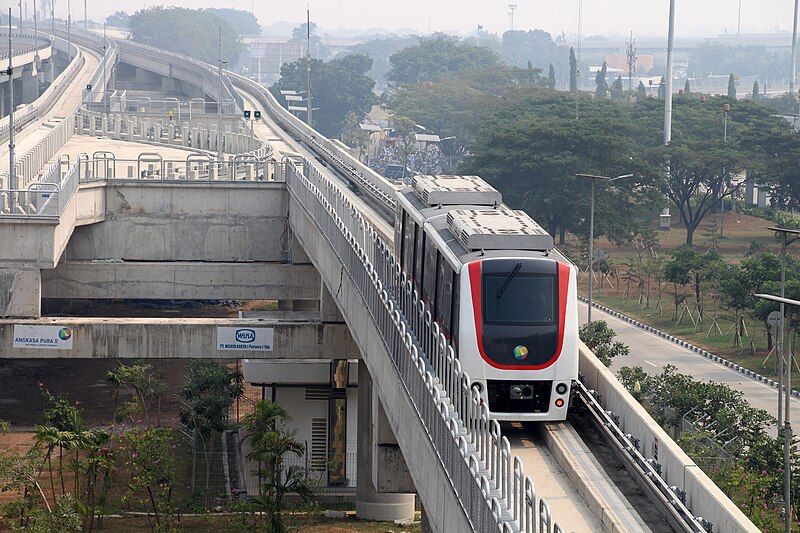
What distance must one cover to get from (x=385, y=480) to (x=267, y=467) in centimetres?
535

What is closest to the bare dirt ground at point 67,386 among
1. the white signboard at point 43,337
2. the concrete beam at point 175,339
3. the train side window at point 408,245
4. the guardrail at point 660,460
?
the concrete beam at point 175,339

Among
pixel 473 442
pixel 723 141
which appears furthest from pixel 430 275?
pixel 723 141

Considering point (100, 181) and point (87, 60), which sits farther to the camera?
point (87, 60)

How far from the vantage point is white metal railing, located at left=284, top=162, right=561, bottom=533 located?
603 inches

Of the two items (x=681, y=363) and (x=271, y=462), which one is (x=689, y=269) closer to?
(x=681, y=363)

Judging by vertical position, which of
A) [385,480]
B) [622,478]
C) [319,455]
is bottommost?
[319,455]

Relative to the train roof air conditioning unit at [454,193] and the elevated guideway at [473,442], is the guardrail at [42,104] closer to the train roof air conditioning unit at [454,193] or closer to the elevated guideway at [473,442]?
the train roof air conditioning unit at [454,193]

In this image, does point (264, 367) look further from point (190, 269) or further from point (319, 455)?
point (190, 269)

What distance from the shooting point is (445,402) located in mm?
18547

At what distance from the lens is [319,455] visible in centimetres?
4219

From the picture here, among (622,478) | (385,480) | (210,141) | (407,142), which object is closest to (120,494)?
(385,480)

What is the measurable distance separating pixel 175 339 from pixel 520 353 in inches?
845

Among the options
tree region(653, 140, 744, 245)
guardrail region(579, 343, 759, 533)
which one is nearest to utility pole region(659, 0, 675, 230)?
tree region(653, 140, 744, 245)

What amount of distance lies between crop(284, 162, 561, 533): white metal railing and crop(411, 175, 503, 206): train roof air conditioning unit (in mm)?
1386
